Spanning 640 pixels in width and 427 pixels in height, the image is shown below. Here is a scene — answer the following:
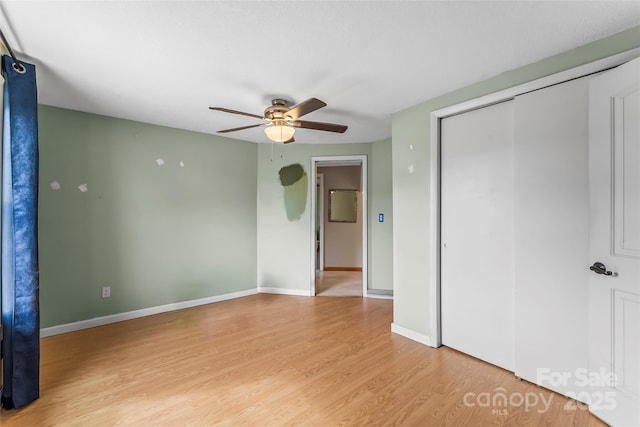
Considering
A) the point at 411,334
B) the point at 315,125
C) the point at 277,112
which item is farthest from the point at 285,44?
the point at 411,334

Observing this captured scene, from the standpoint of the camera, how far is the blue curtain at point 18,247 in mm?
1741

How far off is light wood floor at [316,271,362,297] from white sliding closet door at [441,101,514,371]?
6.42 ft

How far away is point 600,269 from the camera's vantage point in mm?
1603

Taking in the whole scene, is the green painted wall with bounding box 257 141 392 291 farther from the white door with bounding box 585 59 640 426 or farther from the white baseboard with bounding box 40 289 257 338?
the white door with bounding box 585 59 640 426

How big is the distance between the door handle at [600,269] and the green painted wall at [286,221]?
8.47ft

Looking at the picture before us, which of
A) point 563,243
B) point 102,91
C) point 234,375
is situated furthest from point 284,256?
point 563,243

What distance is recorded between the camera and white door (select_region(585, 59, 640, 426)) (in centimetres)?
148

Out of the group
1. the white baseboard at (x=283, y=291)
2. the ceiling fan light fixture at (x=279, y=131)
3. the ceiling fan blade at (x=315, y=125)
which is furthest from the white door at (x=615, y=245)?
the white baseboard at (x=283, y=291)

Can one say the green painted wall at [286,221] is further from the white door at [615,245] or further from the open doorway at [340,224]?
the white door at [615,245]

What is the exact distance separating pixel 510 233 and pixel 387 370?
4.70ft

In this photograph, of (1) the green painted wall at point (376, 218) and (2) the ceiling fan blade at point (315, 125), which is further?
(1) the green painted wall at point (376, 218)

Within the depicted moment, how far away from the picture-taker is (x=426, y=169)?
258 cm

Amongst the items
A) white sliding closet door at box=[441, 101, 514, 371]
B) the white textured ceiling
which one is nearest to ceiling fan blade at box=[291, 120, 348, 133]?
the white textured ceiling

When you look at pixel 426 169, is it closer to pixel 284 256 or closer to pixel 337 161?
pixel 337 161
